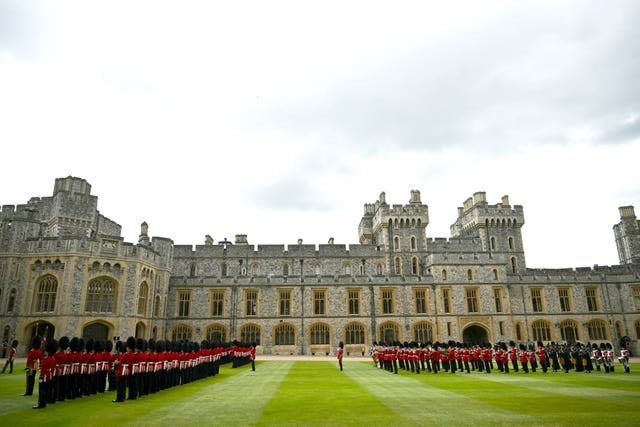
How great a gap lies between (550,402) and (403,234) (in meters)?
35.1

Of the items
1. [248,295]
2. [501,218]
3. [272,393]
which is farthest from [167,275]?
[501,218]

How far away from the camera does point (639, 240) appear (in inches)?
1951

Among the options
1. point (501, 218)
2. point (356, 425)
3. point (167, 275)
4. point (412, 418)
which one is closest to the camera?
point (356, 425)

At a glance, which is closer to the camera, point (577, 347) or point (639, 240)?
point (577, 347)

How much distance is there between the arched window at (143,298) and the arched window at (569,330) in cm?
3539

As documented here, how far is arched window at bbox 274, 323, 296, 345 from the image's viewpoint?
36.0m

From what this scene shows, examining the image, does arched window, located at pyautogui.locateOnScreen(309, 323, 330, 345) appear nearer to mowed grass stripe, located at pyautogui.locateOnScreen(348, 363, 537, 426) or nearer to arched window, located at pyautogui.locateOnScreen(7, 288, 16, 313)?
arched window, located at pyautogui.locateOnScreen(7, 288, 16, 313)

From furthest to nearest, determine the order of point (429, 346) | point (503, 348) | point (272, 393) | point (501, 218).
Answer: point (501, 218) < point (429, 346) < point (503, 348) < point (272, 393)

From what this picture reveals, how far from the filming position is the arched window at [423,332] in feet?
120

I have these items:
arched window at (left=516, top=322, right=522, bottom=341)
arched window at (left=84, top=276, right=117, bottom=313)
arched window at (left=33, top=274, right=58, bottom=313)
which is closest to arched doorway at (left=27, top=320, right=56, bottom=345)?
arched window at (left=33, top=274, right=58, bottom=313)

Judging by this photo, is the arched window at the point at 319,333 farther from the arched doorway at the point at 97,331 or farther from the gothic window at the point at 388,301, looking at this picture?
the arched doorway at the point at 97,331

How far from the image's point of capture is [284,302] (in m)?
37.0

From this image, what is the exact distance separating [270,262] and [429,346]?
902 inches

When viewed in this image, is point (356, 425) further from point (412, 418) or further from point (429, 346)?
point (429, 346)
